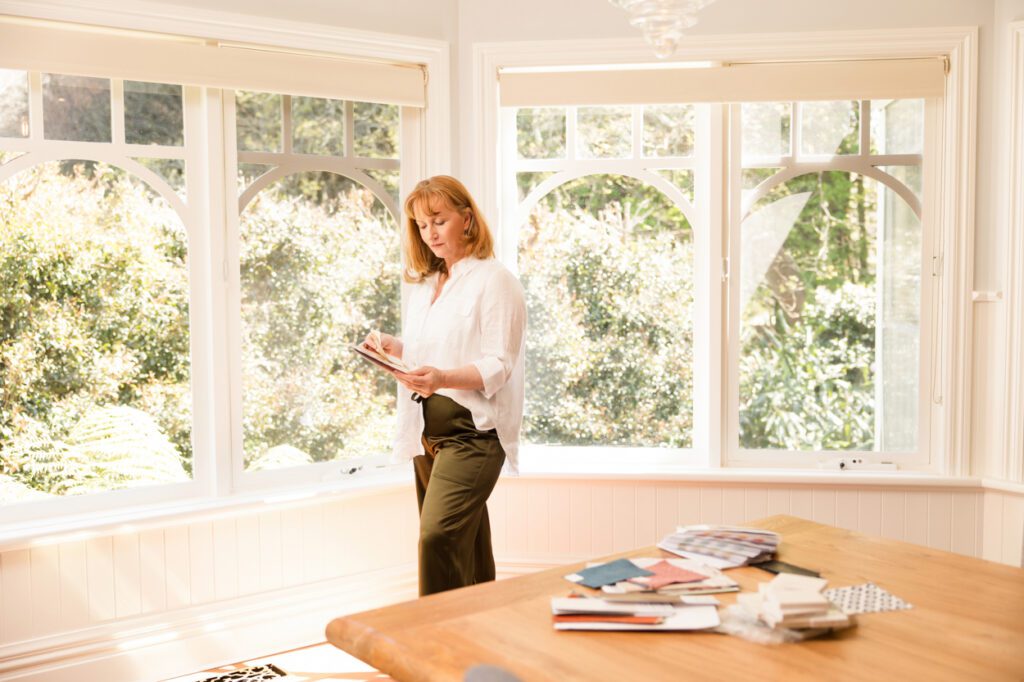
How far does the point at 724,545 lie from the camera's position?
7.00 feet

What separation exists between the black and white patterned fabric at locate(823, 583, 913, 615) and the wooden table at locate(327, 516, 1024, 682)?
0.03 metres

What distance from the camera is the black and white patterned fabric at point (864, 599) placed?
1.78 m

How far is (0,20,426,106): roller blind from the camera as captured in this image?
3.05 metres

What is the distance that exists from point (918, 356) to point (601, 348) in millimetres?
1303

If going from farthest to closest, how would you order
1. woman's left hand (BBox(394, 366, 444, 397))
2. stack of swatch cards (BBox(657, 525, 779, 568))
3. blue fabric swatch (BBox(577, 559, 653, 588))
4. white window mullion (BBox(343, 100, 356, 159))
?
white window mullion (BBox(343, 100, 356, 159)) < woman's left hand (BBox(394, 366, 444, 397)) < stack of swatch cards (BBox(657, 525, 779, 568)) < blue fabric swatch (BBox(577, 559, 653, 588))

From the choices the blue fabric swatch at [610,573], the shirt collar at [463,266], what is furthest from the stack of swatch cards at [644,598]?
the shirt collar at [463,266]

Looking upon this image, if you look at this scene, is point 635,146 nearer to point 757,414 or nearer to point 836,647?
point 757,414

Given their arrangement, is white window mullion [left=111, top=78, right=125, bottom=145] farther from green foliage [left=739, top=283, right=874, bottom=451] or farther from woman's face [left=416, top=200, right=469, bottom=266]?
green foliage [left=739, top=283, right=874, bottom=451]

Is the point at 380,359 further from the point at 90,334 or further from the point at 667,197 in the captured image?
the point at 667,197

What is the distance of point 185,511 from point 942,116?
3.29 metres

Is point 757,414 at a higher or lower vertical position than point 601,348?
lower

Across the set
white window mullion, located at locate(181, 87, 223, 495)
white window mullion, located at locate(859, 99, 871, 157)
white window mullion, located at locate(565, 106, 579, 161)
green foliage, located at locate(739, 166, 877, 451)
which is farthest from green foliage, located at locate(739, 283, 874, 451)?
white window mullion, located at locate(181, 87, 223, 495)

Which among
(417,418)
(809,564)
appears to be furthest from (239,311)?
(809,564)

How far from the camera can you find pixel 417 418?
3105mm
